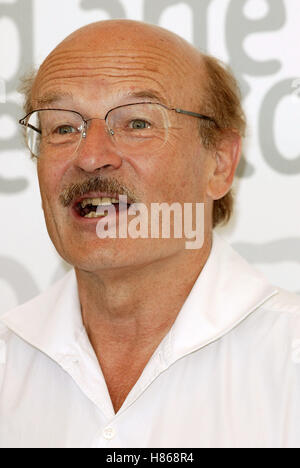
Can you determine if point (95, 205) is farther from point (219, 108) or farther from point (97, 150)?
point (219, 108)

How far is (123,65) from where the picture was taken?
1433 mm

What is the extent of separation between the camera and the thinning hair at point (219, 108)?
1.54 m

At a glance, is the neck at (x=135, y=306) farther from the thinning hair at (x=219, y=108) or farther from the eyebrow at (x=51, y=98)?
the eyebrow at (x=51, y=98)

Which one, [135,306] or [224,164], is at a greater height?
[224,164]

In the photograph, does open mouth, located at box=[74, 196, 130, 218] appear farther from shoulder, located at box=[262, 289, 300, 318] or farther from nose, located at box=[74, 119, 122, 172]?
shoulder, located at box=[262, 289, 300, 318]

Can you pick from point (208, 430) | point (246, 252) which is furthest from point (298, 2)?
point (208, 430)

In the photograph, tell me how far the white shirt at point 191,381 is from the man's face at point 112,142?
161 millimetres

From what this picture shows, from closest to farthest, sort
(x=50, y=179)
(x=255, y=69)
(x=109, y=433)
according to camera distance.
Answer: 1. (x=109, y=433)
2. (x=50, y=179)
3. (x=255, y=69)

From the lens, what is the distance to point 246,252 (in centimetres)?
186

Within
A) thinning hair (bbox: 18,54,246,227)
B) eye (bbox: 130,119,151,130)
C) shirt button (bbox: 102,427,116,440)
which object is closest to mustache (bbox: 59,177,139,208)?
eye (bbox: 130,119,151,130)

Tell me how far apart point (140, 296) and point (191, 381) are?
0.71 ft

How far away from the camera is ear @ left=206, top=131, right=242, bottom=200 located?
1580 millimetres

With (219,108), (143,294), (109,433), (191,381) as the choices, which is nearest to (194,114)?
(219,108)

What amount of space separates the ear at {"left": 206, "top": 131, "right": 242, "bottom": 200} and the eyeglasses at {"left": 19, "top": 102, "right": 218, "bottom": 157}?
0.36ft
